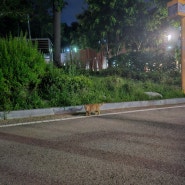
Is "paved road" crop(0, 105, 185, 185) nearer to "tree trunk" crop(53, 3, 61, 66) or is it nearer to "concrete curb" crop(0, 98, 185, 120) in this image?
"concrete curb" crop(0, 98, 185, 120)

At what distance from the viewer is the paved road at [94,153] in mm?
3775

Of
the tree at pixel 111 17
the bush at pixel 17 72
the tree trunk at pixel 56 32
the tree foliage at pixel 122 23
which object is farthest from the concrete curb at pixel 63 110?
the tree at pixel 111 17

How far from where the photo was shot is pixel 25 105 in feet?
31.8

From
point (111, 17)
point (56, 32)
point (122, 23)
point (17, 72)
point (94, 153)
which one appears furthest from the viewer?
point (122, 23)

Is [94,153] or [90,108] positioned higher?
[90,108]

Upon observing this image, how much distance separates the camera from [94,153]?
4.93 m

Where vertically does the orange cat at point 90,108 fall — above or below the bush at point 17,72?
below

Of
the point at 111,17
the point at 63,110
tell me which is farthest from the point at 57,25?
the point at 111,17

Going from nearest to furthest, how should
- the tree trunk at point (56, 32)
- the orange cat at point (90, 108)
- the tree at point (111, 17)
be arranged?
the orange cat at point (90, 108), the tree trunk at point (56, 32), the tree at point (111, 17)

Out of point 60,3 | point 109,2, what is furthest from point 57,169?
point 109,2

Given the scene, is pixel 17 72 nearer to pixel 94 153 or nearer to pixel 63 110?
pixel 63 110

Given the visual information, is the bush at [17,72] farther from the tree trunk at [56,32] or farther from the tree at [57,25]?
the tree trunk at [56,32]

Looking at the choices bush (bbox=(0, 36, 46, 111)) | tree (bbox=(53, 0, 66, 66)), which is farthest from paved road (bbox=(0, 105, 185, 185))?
tree (bbox=(53, 0, 66, 66))

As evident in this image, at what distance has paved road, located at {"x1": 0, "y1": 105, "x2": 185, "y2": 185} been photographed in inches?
149
